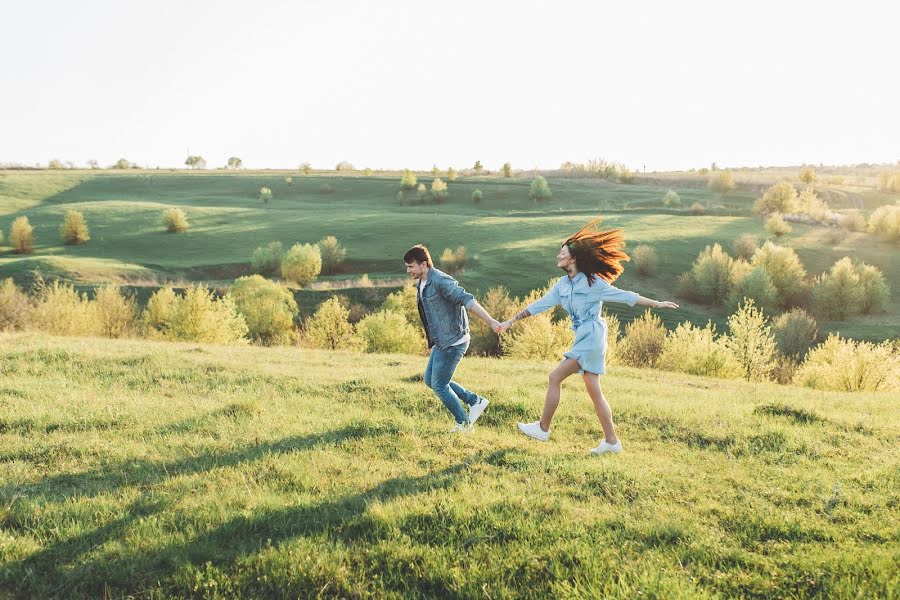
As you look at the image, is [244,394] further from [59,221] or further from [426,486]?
[59,221]

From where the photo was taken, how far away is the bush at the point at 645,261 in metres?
64.3

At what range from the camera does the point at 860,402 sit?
12.1 metres

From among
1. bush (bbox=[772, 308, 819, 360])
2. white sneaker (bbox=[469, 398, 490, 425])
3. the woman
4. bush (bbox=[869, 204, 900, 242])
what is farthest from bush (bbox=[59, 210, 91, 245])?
bush (bbox=[869, 204, 900, 242])

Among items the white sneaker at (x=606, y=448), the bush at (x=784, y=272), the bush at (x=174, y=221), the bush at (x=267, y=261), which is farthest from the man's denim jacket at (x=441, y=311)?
the bush at (x=174, y=221)

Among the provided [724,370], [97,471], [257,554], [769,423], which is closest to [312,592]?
[257,554]

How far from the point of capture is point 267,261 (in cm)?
6794

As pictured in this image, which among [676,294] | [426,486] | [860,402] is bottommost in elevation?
[676,294]

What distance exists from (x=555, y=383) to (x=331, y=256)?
215 ft

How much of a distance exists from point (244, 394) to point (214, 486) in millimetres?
4697

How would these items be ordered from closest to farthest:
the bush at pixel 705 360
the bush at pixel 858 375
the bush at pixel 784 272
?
the bush at pixel 858 375
the bush at pixel 705 360
the bush at pixel 784 272

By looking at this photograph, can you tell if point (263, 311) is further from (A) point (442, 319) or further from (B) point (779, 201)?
(B) point (779, 201)

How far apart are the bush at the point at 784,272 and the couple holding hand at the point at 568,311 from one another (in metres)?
58.4

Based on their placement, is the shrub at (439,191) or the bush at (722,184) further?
the shrub at (439,191)

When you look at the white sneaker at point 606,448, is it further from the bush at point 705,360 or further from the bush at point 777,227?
the bush at point 777,227
